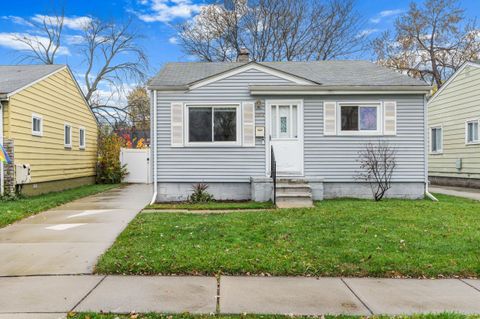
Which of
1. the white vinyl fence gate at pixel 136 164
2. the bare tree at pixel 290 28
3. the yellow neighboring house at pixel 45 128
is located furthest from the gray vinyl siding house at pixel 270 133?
the bare tree at pixel 290 28

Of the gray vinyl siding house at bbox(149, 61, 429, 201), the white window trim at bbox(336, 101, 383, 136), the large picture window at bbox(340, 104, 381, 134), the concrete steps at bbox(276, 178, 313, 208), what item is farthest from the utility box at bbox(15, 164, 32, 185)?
the large picture window at bbox(340, 104, 381, 134)

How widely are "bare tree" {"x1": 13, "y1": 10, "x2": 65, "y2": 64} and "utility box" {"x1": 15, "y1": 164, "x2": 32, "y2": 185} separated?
62.9 ft

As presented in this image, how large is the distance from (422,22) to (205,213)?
25.2 metres

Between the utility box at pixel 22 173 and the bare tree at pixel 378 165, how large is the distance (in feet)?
33.2

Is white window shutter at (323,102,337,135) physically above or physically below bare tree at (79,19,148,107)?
below

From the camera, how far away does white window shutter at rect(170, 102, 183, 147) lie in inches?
417

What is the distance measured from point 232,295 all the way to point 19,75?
1298 centimetres

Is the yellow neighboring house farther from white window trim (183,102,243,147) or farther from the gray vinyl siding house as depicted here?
white window trim (183,102,243,147)

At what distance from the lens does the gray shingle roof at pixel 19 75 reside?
36.8 feet

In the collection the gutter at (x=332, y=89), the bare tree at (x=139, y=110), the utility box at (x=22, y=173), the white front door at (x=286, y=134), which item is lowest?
the utility box at (x=22, y=173)

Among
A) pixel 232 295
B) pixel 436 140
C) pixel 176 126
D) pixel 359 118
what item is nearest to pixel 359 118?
pixel 359 118

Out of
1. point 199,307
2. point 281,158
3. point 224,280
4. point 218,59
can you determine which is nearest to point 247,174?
point 281,158

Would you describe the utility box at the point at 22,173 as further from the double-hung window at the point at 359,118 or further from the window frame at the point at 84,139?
the double-hung window at the point at 359,118

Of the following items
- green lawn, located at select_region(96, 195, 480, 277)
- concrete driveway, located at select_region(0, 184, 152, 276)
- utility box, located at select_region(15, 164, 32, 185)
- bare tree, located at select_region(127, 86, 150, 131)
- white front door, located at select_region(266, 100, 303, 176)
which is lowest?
concrete driveway, located at select_region(0, 184, 152, 276)
